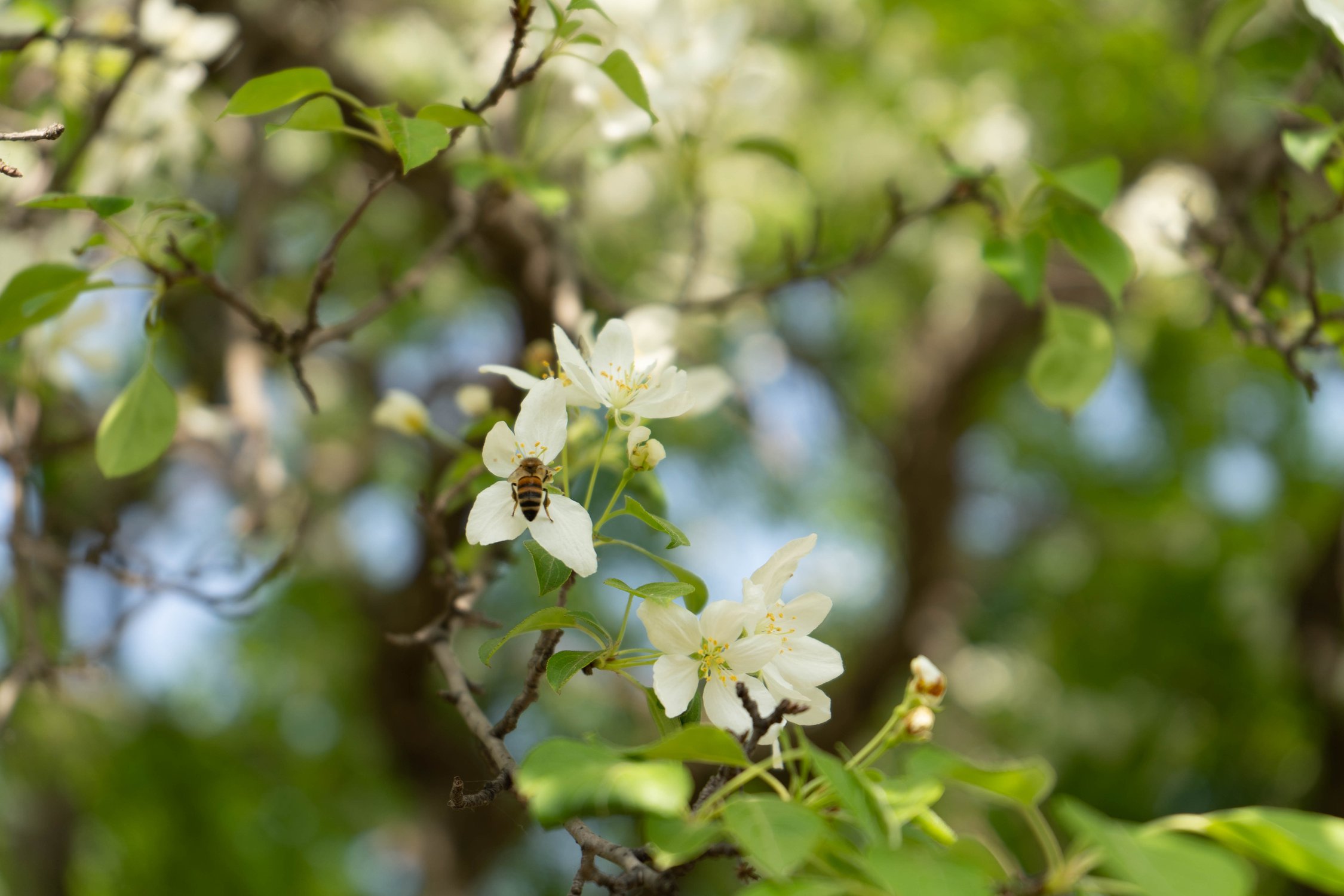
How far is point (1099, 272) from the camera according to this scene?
125cm

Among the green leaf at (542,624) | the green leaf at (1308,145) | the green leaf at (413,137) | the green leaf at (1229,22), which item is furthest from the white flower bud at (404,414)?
the green leaf at (1229,22)

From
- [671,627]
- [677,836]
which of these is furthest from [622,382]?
[677,836]

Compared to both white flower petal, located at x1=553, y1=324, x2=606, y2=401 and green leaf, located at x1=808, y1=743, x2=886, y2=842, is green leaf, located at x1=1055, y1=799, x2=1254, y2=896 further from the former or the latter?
white flower petal, located at x1=553, y1=324, x2=606, y2=401

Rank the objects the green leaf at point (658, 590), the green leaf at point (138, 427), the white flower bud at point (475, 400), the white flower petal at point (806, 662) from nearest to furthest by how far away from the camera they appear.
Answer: the green leaf at point (658, 590), the white flower petal at point (806, 662), the green leaf at point (138, 427), the white flower bud at point (475, 400)

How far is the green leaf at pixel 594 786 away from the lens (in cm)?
63

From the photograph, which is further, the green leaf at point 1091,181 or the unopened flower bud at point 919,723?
the green leaf at point 1091,181

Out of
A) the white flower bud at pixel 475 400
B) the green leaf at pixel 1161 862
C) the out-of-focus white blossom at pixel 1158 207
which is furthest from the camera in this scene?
the out-of-focus white blossom at pixel 1158 207

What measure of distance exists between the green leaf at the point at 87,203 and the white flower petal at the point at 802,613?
800 mm

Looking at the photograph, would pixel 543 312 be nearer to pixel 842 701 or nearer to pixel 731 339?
pixel 731 339

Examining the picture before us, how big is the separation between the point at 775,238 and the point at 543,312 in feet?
8.05

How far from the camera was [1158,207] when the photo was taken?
9.86 feet

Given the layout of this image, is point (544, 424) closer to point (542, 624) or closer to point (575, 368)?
point (575, 368)

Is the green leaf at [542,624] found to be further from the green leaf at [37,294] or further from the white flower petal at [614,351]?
the green leaf at [37,294]

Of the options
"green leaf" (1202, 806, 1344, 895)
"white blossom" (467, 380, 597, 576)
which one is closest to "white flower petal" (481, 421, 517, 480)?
"white blossom" (467, 380, 597, 576)
